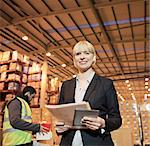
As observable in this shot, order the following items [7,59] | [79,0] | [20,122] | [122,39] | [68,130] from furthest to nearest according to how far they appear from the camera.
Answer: [122,39] → [79,0] → [7,59] → [20,122] → [68,130]

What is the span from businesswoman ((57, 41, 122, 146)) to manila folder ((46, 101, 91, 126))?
5cm

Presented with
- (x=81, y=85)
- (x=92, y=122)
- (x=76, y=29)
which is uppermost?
(x=76, y=29)

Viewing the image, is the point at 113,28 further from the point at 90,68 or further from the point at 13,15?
the point at 90,68

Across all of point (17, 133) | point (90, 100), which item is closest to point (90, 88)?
point (90, 100)

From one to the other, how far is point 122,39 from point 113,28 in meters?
1.17

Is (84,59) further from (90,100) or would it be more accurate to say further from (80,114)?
(80,114)

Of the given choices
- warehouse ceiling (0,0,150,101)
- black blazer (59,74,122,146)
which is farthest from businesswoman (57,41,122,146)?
warehouse ceiling (0,0,150,101)

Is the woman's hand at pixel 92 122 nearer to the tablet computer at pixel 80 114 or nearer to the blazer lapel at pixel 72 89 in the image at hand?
the tablet computer at pixel 80 114

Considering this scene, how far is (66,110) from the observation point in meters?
1.44

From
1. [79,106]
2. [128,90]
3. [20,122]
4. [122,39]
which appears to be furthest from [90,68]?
[128,90]

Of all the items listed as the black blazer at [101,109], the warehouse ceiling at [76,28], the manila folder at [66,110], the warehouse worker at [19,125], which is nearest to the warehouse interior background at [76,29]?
the warehouse ceiling at [76,28]

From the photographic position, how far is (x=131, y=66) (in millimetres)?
14328

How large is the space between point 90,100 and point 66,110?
0.17 meters

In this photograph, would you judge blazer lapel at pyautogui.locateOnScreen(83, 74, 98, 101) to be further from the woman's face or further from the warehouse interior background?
the warehouse interior background
